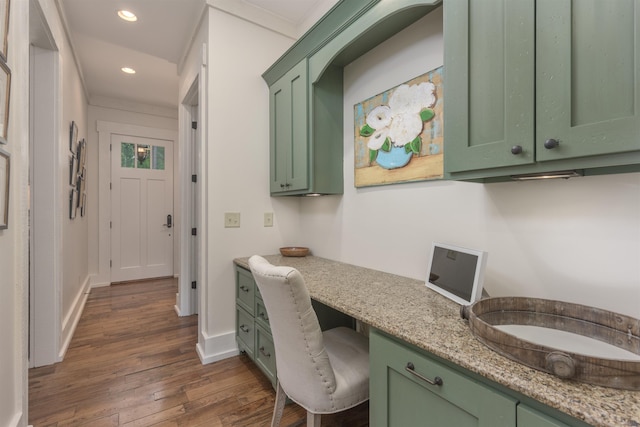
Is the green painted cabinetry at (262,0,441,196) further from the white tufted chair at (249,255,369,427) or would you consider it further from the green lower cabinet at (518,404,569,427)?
the green lower cabinet at (518,404,569,427)

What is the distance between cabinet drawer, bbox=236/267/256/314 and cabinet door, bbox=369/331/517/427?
1.14 metres

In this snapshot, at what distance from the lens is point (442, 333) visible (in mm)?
→ 914

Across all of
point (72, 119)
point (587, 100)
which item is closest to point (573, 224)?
point (587, 100)

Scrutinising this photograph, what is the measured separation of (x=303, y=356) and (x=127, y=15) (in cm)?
306

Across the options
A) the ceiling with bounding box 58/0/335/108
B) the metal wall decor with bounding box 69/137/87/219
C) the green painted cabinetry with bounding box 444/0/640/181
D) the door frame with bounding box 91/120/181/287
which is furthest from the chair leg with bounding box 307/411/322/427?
the door frame with bounding box 91/120/181/287

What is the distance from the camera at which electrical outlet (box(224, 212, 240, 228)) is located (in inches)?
91.9

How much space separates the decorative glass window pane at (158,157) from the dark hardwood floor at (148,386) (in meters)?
2.76

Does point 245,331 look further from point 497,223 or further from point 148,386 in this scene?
point 497,223

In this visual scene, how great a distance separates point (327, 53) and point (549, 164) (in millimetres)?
1489

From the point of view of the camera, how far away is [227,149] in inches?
92.1

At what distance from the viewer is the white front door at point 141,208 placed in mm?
4609

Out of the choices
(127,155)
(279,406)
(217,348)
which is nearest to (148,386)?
(217,348)

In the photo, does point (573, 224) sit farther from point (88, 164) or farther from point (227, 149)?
point (88, 164)

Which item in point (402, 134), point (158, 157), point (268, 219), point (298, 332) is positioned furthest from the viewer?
point (158, 157)
